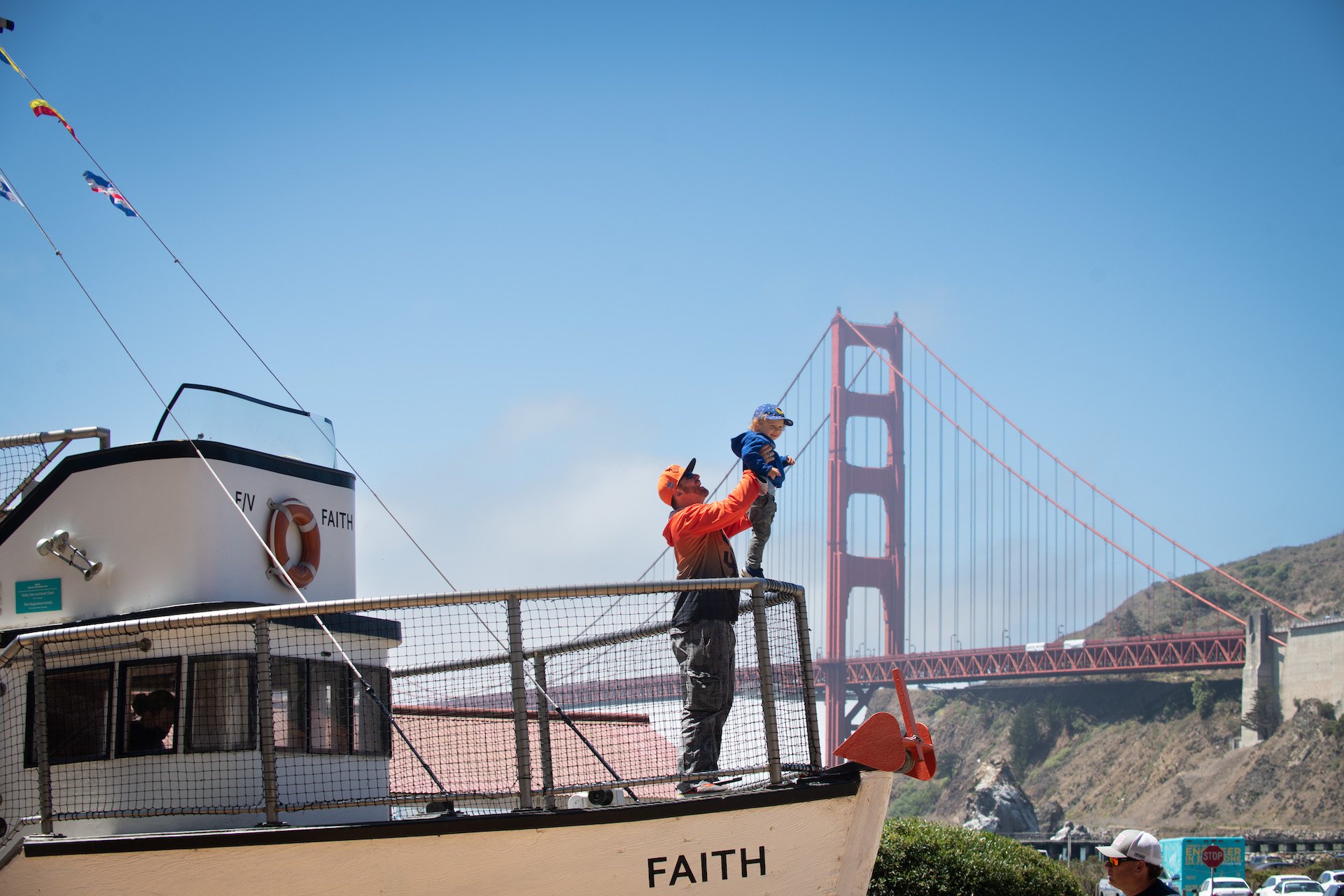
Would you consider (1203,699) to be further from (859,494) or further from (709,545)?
(709,545)

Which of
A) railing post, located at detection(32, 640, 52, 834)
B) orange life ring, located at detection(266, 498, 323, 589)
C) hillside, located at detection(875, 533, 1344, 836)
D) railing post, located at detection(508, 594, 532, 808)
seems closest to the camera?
railing post, located at detection(508, 594, 532, 808)

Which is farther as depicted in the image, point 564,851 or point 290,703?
point 290,703

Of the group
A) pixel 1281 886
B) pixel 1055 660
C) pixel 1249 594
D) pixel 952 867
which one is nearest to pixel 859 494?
pixel 1055 660

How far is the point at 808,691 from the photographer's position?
577cm

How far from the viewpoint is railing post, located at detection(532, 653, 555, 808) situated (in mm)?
5301

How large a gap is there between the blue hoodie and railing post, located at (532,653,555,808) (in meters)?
1.40

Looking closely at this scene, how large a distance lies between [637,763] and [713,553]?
1.97m

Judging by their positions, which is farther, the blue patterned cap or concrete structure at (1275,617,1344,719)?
concrete structure at (1275,617,1344,719)

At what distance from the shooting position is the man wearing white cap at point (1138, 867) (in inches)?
166

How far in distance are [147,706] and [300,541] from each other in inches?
52.0

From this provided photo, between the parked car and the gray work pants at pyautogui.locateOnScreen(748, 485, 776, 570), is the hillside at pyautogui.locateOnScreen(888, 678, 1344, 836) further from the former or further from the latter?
the gray work pants at pyautogui.locateOnScreen(748, 485, 776, 570)

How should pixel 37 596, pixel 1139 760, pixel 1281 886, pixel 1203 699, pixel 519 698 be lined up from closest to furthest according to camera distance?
pixel 519 698, pixel 37 596, pixel 1281 886, pixel 1203 699, pixel 1139 760

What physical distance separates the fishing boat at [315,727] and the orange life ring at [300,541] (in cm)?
2

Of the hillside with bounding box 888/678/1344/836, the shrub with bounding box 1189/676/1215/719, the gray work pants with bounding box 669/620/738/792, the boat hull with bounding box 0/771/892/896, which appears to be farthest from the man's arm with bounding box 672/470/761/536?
the shrub with bounding box 1189/676/1215/719
